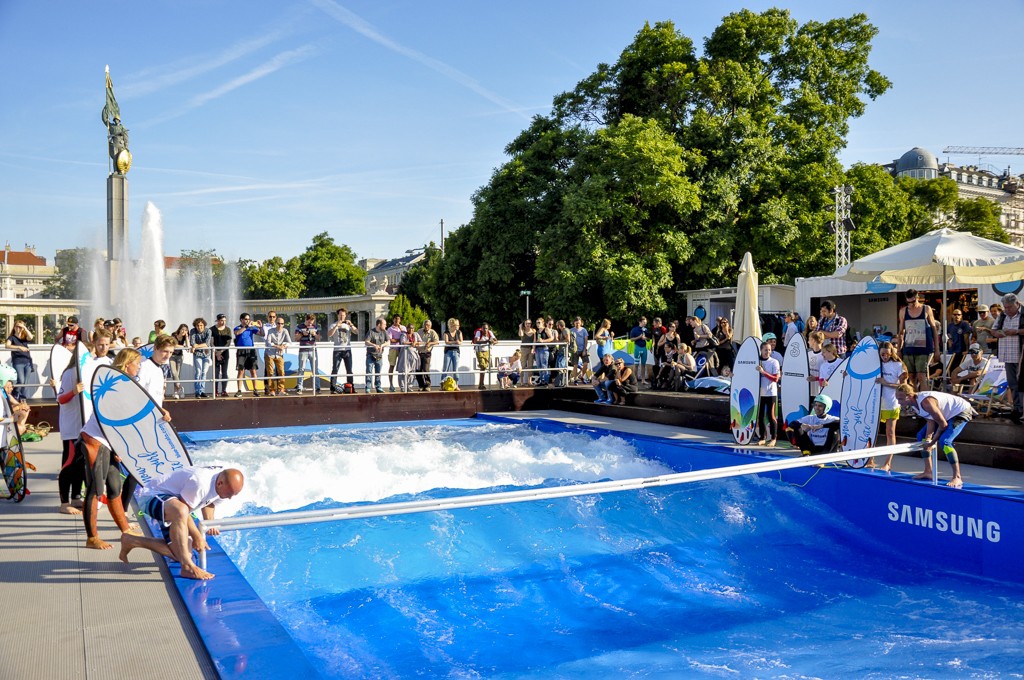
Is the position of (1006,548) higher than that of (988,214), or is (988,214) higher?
(988,214)

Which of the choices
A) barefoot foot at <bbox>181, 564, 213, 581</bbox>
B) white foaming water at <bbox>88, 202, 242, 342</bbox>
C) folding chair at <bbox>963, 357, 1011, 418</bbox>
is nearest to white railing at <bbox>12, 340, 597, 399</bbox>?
folding chair at <bbox>963, 357, 1011, 418</bbox>

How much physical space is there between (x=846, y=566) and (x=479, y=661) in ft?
14.2

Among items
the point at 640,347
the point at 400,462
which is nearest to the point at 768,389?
the point at 400,462

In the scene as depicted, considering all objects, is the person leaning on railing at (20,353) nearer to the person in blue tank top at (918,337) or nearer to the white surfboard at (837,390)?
the white surfboard at (837,390)

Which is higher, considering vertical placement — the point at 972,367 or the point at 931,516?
the point at 972,367

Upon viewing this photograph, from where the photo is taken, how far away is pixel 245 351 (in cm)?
1705

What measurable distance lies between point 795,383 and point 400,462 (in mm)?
6375

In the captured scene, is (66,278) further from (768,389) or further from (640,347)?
(768,389)

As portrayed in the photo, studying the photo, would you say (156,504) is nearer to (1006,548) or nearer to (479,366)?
(1006,548)

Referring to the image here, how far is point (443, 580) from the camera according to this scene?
7.68 m

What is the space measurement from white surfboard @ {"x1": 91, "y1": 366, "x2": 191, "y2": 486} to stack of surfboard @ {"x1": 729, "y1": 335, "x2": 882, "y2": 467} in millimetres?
7708

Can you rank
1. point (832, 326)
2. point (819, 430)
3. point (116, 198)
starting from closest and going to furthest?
point (819, 430)
point (832, 326)
point (116, 198)

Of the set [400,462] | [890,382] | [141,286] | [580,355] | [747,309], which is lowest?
[400,462]

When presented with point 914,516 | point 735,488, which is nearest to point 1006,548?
point 914,516
